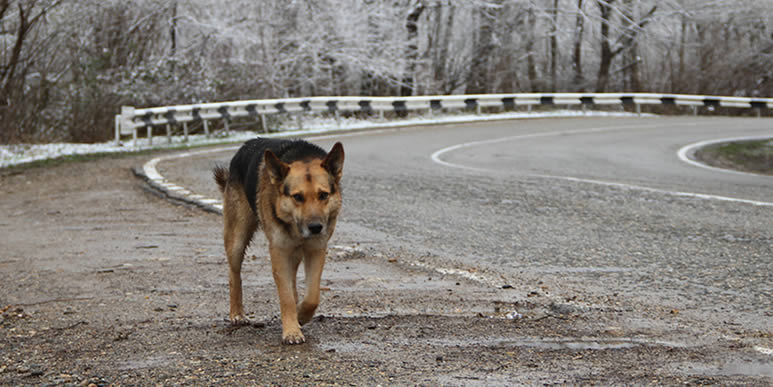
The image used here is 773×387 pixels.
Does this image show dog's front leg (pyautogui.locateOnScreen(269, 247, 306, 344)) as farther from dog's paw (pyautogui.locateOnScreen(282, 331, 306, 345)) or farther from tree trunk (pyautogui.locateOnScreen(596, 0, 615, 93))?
tree trunk (pyautogui.locateOnScreen(596, 0, 615, 93))

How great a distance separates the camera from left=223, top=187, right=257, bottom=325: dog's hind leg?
5105 millimetres

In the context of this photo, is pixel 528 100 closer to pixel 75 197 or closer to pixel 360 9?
pixel 360 9

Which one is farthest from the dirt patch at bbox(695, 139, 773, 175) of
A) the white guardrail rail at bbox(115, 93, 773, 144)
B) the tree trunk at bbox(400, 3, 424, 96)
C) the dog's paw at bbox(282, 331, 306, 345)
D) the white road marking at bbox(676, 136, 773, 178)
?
the tree trunk at bbox(400, 3, 424, 96)

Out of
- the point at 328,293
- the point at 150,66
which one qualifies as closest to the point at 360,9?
the point at 150,66

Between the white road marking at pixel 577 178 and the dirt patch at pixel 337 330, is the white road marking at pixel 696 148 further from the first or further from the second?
the dirt patch at pixel 337 330

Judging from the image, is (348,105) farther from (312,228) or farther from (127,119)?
(312,228)

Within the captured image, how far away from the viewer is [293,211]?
14.5ft

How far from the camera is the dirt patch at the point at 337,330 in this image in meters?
4.04

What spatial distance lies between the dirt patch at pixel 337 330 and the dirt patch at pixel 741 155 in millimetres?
11626

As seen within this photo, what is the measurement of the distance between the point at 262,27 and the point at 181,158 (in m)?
12.5

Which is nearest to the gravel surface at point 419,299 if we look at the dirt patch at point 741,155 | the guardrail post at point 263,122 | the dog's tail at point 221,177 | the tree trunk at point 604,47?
the dog's tail at point 221,177

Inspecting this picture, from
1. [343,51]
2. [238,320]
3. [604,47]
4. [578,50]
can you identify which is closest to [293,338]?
[238,320]

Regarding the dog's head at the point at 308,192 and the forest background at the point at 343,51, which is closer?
the dog's head at the point at 308,192

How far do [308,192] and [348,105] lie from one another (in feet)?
71.0
